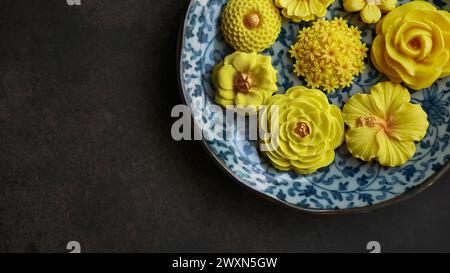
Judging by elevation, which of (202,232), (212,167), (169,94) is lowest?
(202,232)

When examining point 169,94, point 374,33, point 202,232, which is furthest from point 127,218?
point 374,33

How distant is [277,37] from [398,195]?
33 cm

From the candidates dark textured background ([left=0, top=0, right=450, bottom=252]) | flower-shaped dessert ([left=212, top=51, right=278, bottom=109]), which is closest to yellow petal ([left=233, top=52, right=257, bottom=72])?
flower-shaped dessert ([left=212, top=51, right=278, bottom=109])

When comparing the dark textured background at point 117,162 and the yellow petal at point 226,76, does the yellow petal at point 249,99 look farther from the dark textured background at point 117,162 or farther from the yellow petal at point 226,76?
the dark textured background at point 117,162

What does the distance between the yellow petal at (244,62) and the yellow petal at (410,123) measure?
0.25 m

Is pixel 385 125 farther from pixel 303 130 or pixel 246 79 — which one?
pixel 246 79

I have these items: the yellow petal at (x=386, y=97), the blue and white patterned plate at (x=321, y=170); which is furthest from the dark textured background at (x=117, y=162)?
the yellow petal at (x=386, y=97)

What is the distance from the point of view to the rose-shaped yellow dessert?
29.5 inches

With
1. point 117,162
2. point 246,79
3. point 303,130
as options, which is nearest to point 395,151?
point 303,130

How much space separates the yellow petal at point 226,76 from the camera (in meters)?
0.78

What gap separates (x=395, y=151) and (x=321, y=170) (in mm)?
123

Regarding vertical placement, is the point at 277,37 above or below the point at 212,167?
above

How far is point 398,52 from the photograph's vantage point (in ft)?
2.51

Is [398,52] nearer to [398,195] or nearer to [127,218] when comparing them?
[398,195]
